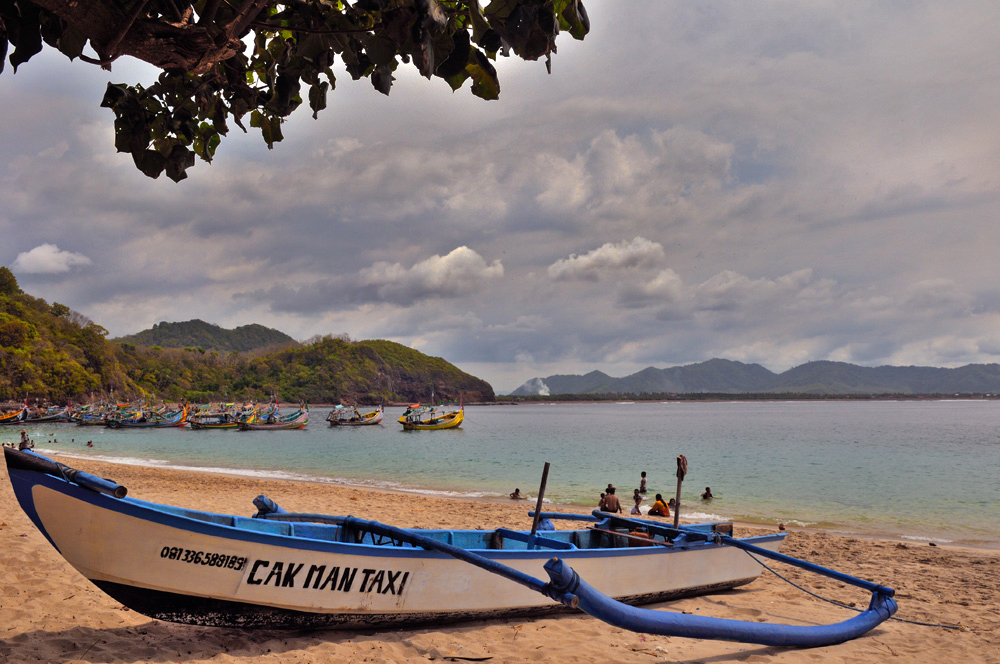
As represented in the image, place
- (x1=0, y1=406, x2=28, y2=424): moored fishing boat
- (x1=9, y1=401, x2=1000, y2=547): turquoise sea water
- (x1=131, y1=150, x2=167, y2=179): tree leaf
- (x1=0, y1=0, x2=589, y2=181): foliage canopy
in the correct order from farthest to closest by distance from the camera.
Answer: (x1=0, y1=406, x2=28, y2=424): moored fishing boat → (x1=9, y1=401, x2=1000, y2=547): turquoise sea water → (x1=131, y1=150, x2=167, y2=179): tree leaf → (x1=0, y1=0, x2=589, y2=181): foliage canopy

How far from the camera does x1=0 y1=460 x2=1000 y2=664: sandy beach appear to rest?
4.95 metres

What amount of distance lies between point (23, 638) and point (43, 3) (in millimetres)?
4954

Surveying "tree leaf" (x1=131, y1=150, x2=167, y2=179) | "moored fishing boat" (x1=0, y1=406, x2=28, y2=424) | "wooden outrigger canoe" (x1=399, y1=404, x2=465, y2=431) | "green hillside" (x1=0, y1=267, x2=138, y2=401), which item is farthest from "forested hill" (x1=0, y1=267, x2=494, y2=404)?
"tree leaf" (x1=131, y1=150, x2=167, y2=179)

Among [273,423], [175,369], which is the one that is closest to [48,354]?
[273,423]

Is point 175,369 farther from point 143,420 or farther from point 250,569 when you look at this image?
point 250,569

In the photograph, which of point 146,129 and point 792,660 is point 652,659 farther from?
point 146,129

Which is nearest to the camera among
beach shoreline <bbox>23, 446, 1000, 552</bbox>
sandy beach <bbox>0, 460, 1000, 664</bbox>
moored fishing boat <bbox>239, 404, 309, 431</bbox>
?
sandy beach <bbox>0, 460, 1000, 664</bbox>

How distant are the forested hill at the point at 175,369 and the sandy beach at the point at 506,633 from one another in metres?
82.4

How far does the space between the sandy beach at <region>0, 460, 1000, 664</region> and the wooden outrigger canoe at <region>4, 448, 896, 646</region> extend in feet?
0.74

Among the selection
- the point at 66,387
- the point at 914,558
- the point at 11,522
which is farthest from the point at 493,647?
the point at 66,387

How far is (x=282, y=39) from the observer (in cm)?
416

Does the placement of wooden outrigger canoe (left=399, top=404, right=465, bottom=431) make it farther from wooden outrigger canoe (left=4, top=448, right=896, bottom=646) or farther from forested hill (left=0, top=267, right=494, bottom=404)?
wooden outrigger canoe (left=4, top=448, right=896, bottom=646)

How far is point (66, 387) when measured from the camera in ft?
257

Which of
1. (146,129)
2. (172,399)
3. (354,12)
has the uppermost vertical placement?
(354,12)
